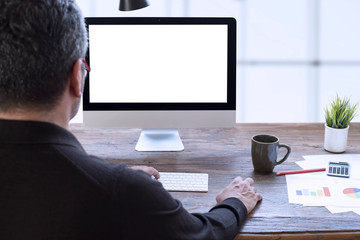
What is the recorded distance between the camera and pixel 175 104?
1.59 meters

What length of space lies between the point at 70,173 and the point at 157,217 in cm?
18

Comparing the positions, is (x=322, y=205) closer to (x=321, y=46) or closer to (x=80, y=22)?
(x=80, y=22)

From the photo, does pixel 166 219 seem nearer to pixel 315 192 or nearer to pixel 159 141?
pixel 315 192

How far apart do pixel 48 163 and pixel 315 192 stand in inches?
31.4

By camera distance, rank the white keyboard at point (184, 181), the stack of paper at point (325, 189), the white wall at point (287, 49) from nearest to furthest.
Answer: the stack of paper at point (325, 189)
the white keyboard at point (184, 181)
the white wall at point (287, 49)

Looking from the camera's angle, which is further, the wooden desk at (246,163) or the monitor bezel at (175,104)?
the monitor bezel at (175,104)

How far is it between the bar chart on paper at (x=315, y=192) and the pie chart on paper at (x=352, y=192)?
49 millimetres

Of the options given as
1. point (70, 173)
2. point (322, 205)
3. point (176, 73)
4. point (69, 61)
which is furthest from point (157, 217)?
point (176, 73)

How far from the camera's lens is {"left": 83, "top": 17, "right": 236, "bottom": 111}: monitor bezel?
1.55 metres

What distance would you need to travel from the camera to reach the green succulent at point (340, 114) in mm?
1541

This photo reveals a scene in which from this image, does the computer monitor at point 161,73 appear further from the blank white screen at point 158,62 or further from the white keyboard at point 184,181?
the white keyboard at point 184,181

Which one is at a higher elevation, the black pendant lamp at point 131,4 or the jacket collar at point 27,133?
the black pendant lamp at point 131,4

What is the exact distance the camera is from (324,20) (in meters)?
3.07

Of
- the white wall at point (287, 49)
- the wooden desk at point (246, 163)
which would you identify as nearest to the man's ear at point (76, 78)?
the wooden desk at point (246, 163)
